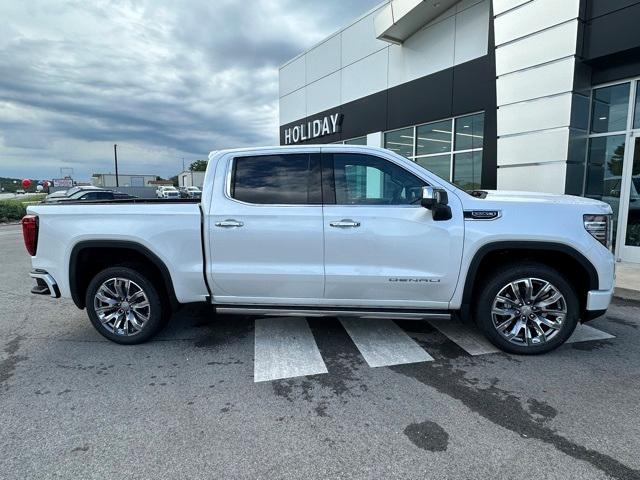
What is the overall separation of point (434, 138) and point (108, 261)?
9.32 metres

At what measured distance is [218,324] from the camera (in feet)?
15.6

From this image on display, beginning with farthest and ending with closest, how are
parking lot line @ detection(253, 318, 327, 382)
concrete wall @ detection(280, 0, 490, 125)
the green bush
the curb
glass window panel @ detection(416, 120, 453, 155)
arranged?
1. the green bush
2. glass window panel @ detection(416, 120, 453, 155)
3. concrete wall @ detection(280, 0, 490, 125)
4. the curb
5. parking lot line @ detection(253, 318, 327, 382)

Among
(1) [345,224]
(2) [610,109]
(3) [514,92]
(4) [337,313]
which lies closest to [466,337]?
(4) [337,313]

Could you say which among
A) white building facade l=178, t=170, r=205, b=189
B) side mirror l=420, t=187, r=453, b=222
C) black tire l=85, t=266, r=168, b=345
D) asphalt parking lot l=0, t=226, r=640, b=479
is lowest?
asphalt parking lot l=0, t=226, r=640, b=479

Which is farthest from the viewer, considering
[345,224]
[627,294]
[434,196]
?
[627,294]

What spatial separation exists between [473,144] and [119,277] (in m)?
8.85

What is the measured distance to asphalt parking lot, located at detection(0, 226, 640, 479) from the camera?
235 cm

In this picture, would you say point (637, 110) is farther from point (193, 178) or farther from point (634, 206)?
point (193, 178)

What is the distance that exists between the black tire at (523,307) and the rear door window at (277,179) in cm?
184

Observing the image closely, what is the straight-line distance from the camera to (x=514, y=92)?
839cm

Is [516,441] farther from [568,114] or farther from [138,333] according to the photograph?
[568,114]

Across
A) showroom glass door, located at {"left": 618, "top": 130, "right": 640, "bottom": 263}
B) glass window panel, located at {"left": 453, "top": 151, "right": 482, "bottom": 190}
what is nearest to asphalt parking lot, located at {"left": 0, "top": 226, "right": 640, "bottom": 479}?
showroom glass door, located at {"left": 618, "top": 130, "right": 640, "bottom": 263}

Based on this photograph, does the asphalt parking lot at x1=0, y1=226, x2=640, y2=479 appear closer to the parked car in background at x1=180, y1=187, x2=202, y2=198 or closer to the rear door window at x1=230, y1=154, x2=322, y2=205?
the rear door window at x1=230, y1=154, x2=322, y2=205

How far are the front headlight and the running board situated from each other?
57.9 inches
